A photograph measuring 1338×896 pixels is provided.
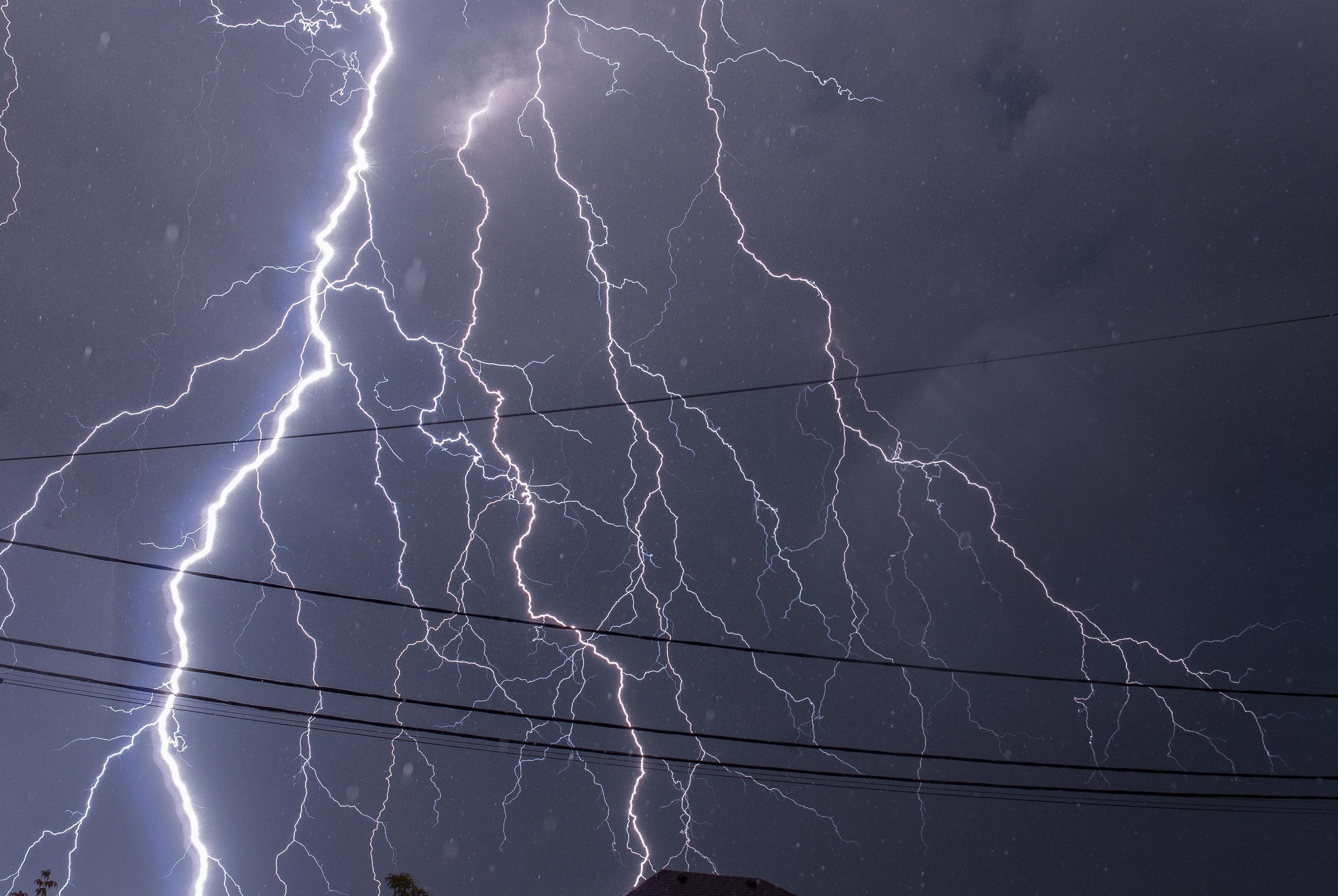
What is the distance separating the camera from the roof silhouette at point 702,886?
1085 centimetres

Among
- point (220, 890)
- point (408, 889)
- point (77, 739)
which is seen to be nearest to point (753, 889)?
point (408, 889)

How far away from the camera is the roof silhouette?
1085 cm

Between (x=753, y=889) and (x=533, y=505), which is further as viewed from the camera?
(x=533, y=505)

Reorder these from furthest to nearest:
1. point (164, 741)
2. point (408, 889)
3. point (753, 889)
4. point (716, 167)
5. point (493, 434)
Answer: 1. point (493, 434)
2. point (716, 167)
3. point (164, 741)
4. point (753, 889)
5. point (408, 889)

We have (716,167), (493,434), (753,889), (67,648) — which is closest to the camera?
(67,648)

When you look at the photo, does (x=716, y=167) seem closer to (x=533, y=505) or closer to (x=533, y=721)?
(x=533, y=505)

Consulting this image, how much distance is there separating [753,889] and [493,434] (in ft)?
33.0

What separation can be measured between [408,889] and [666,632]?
8916 mm

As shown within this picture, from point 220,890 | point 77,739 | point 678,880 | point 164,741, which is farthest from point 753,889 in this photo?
point 77,739

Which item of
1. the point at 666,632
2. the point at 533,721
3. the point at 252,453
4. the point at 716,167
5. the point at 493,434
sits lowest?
the point at 533,721

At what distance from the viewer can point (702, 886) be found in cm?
1099

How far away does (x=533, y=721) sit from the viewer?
57.1 feet

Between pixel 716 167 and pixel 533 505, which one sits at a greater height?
pixel 716 167

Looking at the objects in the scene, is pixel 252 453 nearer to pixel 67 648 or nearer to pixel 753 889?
pixel 67 648
